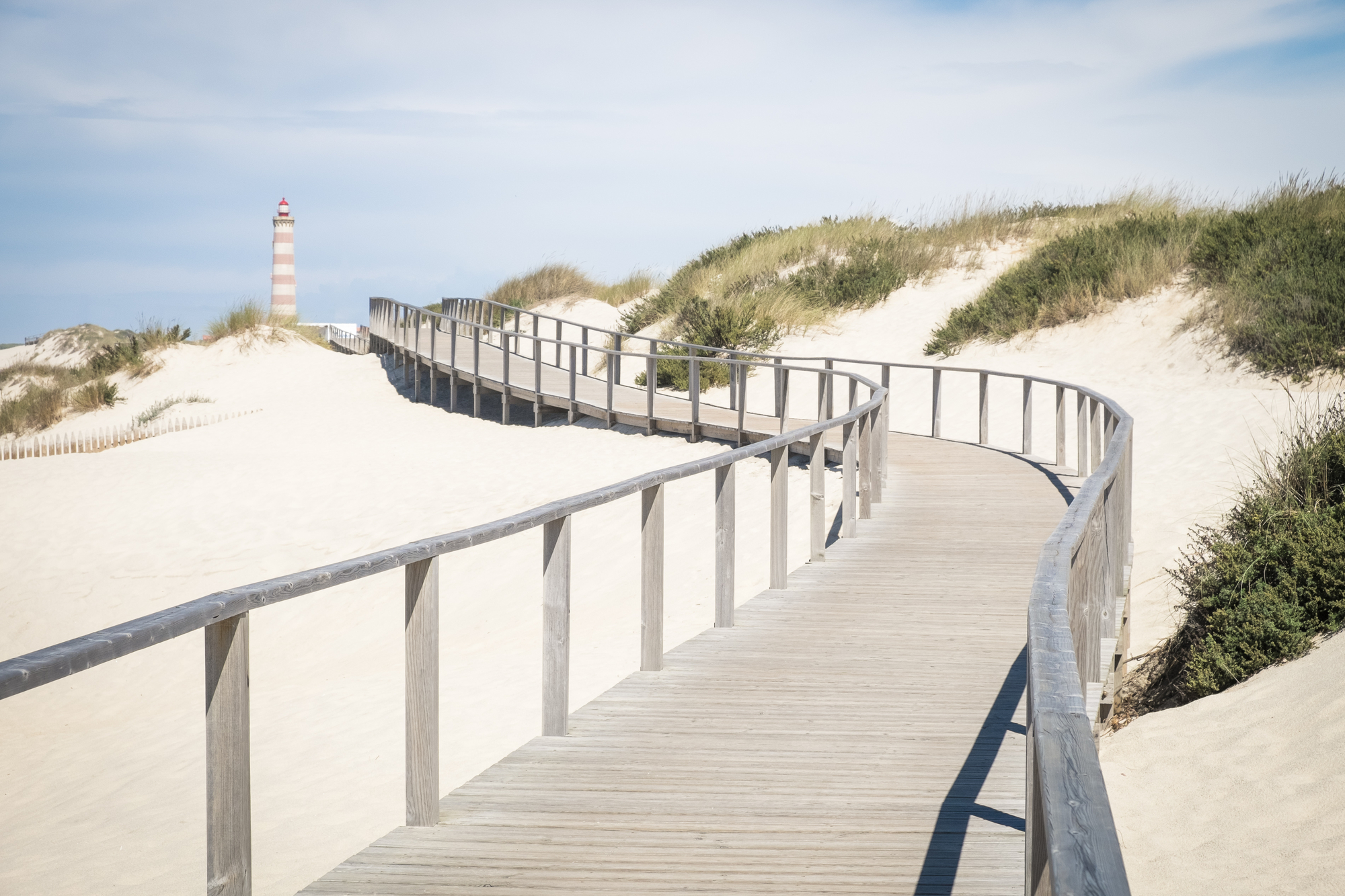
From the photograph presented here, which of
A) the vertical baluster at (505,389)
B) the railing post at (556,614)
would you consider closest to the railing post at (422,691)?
the railing post at (556,614)

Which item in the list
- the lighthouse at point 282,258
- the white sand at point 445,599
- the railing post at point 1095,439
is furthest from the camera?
the lighthouse at point 282,258

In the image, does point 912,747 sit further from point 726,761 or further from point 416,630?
point 416,630

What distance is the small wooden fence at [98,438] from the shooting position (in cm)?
2297

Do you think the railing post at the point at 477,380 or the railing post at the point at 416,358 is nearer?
the railing post at the point at 477,380

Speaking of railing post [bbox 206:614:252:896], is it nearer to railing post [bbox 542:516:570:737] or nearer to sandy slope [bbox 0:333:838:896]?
railing post [bbox 542:516:570:737]

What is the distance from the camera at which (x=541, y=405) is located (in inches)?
819

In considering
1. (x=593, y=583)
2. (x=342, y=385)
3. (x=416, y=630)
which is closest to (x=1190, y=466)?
(x=593, y=583)

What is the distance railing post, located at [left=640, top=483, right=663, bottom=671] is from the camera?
200 inches

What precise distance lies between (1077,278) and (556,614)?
2054 centimetres

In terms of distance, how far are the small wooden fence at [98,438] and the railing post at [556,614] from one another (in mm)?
20616

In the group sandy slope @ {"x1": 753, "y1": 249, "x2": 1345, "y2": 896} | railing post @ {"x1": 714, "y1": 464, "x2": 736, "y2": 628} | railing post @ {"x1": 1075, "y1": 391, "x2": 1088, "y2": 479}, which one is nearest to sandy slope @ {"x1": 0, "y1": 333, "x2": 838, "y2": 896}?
railing post @ {"x1": 714, "y1": 464, "x2": 736, "y2": 628}

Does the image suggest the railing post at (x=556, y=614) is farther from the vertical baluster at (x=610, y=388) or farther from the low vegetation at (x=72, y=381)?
the low vegetation at (x=72, y=381)

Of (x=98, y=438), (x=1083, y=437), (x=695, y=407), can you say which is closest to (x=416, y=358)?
(x=98, y=438)

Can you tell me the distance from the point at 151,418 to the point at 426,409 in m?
8.09
